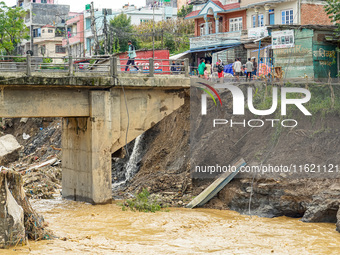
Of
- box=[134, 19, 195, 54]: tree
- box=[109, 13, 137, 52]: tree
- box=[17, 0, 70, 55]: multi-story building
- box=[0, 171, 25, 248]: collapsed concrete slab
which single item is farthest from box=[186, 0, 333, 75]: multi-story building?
box=[17, 0, 70, 55]: multi-story building

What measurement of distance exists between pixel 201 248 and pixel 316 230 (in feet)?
12.9

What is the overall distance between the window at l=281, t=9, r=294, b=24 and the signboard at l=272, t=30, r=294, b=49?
8109 millimetres

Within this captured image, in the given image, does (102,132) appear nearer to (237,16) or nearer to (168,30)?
(237,16)

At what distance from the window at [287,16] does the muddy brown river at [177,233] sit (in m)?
18.9

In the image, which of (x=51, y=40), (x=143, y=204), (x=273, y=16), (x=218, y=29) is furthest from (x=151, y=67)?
(x=51, y=40)

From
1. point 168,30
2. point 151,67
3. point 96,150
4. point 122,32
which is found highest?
point 168,30

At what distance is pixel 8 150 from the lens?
108 ft

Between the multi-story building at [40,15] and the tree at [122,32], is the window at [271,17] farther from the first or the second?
the multi-story building at [40,15]

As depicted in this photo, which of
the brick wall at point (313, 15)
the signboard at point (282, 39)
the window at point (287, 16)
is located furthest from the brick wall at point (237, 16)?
the signboard at point (282, 39)

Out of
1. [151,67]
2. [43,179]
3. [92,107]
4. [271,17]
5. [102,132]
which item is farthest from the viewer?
[271,17]

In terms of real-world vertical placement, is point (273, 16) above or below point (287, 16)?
above

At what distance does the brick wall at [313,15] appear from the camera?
33688 mm

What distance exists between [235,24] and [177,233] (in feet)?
84.6

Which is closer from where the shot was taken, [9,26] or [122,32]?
[9,26]
